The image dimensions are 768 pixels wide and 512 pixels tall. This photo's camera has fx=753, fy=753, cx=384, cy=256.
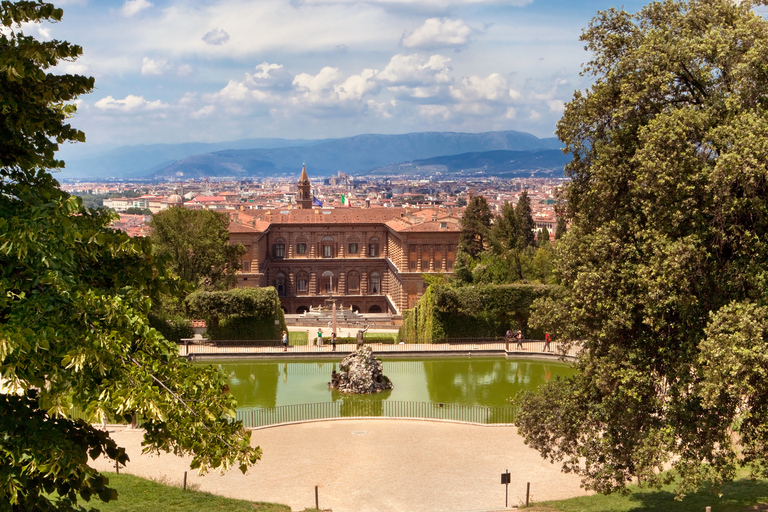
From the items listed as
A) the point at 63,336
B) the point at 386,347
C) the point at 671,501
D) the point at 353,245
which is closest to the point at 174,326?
the point at 386,347

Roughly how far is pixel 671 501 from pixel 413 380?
17233 mm

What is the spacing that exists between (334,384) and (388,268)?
137 ft

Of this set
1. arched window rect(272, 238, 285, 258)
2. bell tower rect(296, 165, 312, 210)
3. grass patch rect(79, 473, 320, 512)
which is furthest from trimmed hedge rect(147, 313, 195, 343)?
bell tower rect(296, 165, 312, 210)

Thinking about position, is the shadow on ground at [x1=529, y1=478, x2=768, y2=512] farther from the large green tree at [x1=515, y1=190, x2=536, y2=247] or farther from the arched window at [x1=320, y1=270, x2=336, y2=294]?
the arched window at [x1=320, y1=270, x2=336, y2=294]

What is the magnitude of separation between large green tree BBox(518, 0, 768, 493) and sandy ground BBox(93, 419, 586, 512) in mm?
4001

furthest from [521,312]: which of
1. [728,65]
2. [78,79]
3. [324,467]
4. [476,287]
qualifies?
[78,79]

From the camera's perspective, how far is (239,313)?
39375mm

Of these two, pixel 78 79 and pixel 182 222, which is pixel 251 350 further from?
pixel 78 79

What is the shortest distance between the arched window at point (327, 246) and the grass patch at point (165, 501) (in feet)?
182

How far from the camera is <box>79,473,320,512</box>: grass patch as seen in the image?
14383 mm

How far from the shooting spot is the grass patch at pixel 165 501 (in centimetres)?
1438

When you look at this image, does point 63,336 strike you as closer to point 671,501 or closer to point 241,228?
point 671,501

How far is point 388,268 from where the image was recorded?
7138 centimetres

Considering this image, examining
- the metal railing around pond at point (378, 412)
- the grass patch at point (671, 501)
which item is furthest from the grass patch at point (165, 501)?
the metal railing around pond at point (378, 412)
